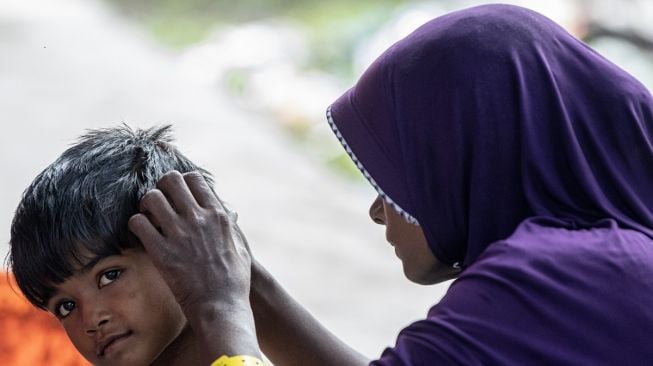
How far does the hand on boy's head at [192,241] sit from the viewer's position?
1.75 meters

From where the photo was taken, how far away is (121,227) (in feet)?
6.40

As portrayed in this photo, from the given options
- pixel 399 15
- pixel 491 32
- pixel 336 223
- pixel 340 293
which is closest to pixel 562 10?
pixel 399 15

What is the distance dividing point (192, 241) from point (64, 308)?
359 millimetres

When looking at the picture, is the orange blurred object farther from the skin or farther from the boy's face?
the skin

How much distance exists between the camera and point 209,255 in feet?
5.79

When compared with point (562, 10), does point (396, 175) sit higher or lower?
higher

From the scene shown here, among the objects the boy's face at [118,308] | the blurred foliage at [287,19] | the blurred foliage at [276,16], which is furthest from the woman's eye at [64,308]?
the blurred foliage at [276,16]

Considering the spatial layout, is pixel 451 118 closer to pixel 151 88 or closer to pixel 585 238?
pixel 585 238

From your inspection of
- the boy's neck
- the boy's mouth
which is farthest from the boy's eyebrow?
the boy's neck

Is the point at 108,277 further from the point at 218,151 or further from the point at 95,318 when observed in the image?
the point at 218,151

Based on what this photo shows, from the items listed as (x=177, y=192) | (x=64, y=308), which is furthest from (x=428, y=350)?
(x=64, y=308)

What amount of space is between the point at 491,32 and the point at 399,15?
593 cm

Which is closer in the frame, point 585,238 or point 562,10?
point 585,238

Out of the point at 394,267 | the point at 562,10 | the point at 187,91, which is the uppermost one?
the point at 187,91
